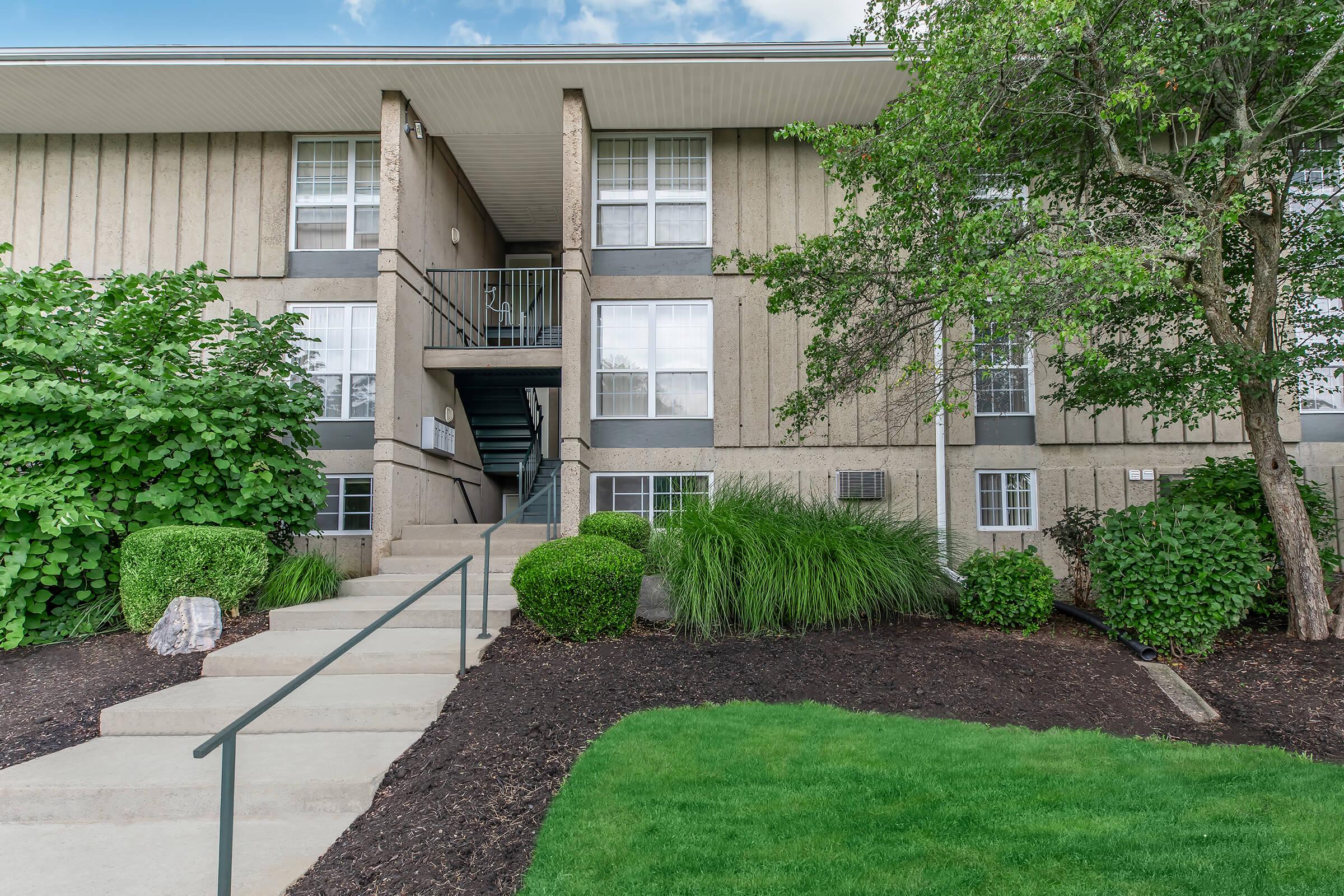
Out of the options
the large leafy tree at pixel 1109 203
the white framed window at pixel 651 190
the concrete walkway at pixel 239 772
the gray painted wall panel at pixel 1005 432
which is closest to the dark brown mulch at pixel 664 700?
the concrete walkway at pixel 239 772

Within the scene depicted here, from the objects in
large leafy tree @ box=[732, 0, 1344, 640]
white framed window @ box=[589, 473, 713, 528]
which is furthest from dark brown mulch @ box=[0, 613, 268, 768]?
large leafy tree @ box=[732, 0, 1344, 640]

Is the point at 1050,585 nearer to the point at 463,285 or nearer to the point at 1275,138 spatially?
the point at 1275,138

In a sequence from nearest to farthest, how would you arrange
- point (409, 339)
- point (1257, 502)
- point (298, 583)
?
point (1257, 502) < point (298, 583) < point (409, 339)

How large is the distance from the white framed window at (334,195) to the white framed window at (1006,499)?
870 centimetres

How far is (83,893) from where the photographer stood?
122 inches

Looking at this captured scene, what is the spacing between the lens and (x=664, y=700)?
16.7ft

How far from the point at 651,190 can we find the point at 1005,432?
18.4ft

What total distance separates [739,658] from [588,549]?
4.61ft

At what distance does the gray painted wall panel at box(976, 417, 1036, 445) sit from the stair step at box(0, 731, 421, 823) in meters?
8.09

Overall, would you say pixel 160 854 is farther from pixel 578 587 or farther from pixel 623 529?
pixel 623 529

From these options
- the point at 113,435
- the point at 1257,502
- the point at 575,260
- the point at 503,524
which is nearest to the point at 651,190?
the point at 575,260

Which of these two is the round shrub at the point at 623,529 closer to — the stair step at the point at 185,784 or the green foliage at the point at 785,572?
the green foliage at the point at 785,572

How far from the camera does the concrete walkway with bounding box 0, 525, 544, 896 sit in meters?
3.30

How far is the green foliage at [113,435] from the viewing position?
6188mm
